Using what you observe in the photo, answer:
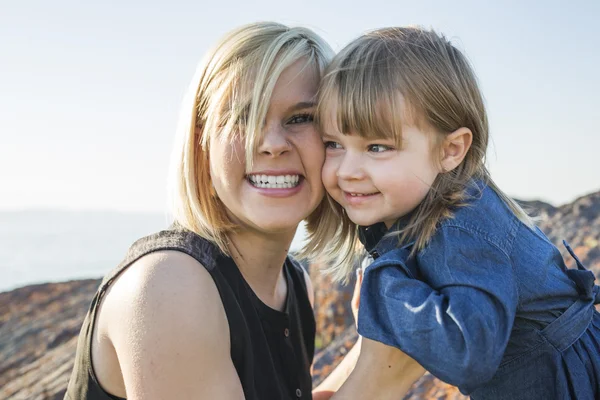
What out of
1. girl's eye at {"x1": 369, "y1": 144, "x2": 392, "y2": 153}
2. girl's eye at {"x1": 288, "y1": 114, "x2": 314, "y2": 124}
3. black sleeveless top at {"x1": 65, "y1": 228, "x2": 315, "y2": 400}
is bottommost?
black sleeveless top at {"x1": 65, "y1": 228, "x2": 315, "y2": 400}

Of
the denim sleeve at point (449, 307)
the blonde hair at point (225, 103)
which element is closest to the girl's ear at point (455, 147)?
the denim sleeve at point (449, 307)

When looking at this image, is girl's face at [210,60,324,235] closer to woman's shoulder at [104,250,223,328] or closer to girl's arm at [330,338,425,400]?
woman's shoulder at [104,250,223,328]

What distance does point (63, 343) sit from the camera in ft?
16.9

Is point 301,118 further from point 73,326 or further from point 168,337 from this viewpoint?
point 73,326

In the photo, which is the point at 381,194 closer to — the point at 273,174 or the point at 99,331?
→ the point at 273,174

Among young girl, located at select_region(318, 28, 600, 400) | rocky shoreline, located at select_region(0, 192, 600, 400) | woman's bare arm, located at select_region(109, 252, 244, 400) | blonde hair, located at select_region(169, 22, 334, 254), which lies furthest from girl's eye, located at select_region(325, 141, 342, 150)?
rocky shoreline, located at select_region(0, 192, 600, 400)

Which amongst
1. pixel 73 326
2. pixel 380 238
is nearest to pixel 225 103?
pixel 380 238

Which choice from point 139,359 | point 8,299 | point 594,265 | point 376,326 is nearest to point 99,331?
point 139,359

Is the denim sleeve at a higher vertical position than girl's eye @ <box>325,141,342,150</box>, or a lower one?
lower

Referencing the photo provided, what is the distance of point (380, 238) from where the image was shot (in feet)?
8.54

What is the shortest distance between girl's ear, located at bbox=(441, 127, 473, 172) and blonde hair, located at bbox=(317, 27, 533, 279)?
0.03 m

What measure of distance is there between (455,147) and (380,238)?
1.62ft

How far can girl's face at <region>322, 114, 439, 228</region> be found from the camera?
2.30 meters

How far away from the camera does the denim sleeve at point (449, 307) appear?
6.07 feet
